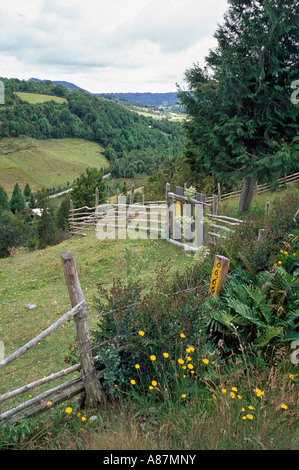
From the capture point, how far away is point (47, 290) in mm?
8398

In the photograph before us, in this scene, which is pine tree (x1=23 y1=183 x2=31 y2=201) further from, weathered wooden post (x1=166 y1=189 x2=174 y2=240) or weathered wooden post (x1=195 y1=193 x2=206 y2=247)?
weathered wooden post (x1=195 y1=193 x2=206 y2=247)

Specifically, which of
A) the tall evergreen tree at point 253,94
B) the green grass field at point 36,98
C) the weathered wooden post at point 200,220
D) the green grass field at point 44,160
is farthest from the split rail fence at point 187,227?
the green grass field at point 36,98

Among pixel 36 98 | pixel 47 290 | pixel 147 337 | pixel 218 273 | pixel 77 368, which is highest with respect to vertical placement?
pixel 36 98

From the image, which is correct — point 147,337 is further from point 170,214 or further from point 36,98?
point 36,98

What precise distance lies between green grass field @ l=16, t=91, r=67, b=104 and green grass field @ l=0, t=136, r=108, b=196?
70.6ft

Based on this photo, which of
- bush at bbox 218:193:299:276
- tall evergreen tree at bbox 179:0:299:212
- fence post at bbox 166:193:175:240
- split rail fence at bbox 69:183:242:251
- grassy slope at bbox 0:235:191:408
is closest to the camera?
bush at bbox 218:193:299:276

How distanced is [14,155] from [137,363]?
9555cm

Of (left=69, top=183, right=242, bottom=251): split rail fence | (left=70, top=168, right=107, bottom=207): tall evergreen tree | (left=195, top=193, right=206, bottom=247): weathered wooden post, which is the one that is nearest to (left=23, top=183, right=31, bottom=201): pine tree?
(left=70, top=168, right=107, bottom=207): tall evergreen tree

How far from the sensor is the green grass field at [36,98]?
369 feet

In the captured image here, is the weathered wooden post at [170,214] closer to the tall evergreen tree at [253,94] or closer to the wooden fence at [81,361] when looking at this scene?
the tall evergreen tree at [253,94]

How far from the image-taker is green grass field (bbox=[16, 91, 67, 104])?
112438 millimetres

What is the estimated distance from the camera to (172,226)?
1015 centimetres

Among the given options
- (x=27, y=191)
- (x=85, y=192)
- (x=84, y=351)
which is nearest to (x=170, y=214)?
(x=84, y=351)

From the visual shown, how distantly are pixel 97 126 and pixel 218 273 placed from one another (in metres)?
117
